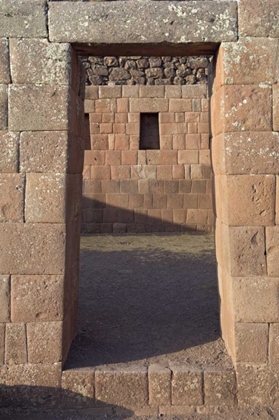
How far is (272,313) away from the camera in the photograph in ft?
11.6

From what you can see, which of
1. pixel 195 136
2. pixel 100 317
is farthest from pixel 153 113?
pixel 100 317

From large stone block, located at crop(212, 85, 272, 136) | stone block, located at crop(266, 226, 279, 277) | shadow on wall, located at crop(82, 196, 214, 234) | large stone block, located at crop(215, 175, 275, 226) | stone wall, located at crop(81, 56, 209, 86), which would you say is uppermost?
stone wall, located at crop(81, 56, 209, 86)

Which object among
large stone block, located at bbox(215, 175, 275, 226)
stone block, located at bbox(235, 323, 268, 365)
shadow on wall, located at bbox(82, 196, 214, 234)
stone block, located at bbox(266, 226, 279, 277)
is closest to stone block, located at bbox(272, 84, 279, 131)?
large stone block, located at bbox(215, 175, 275, 226)

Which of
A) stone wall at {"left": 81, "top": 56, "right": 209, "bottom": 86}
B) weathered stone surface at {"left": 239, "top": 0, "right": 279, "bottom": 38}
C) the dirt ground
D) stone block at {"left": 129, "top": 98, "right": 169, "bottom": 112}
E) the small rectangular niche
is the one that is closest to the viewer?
weathered stone surface at {"left": 239, "top": 0, "right": 279, "bottom": 38}

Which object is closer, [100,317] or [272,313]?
[272,313]

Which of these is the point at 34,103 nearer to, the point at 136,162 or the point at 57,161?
the point at 57,161

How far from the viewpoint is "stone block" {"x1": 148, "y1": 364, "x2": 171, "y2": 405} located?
355 cm

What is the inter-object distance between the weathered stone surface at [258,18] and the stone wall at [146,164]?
25.0 feet

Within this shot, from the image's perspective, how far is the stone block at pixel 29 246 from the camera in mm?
3574

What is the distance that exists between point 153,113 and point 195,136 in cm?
136

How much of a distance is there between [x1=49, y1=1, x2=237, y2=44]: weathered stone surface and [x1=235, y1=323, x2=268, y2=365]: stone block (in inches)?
101

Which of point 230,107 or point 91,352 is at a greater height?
point 230,107

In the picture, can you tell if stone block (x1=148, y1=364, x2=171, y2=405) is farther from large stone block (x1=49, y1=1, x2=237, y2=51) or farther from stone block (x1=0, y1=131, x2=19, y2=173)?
large stone block (x1=49, y1=1, x2=237, y2=51)

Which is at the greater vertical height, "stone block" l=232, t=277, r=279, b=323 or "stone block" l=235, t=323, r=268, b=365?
"stone block" l=232, t=277, r=279, b=323
